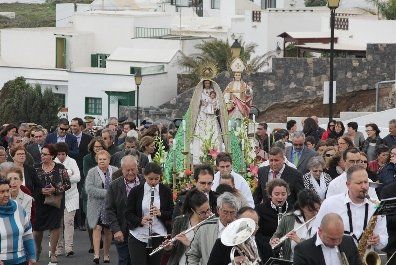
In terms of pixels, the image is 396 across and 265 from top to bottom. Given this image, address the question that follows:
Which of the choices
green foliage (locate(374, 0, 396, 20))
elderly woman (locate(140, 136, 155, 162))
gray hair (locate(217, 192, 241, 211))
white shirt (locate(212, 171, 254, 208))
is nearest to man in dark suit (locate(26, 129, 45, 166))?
elderly woman (locate(140, 136, 155, 162))

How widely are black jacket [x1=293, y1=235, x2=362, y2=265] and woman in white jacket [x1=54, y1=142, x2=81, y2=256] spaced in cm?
A: 830

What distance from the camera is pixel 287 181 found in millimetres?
17266

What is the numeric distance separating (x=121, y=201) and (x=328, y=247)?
597 cm

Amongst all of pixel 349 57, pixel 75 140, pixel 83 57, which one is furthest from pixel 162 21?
pixel 75 140

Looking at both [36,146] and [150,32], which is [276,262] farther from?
[150,32]

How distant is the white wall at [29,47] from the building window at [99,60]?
2200 mm

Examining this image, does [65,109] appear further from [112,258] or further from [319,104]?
[112,258]

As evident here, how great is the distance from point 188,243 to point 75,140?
29.5ft

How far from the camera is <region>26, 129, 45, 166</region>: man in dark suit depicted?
2208 cm

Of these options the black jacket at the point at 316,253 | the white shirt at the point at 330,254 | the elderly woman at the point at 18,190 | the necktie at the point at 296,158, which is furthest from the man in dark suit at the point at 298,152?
the white shirt at the point at 330,254

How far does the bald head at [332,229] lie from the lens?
39.0 ft

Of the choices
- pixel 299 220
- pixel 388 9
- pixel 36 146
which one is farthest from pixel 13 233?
pixel 388 9

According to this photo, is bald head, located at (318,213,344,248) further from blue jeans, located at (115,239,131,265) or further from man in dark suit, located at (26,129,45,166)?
man in dark suit, located at (26,129,45,166)

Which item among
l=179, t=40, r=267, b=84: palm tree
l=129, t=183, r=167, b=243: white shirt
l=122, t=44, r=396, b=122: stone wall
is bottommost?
l=129, t=183, r=167, b=243: white shirt
